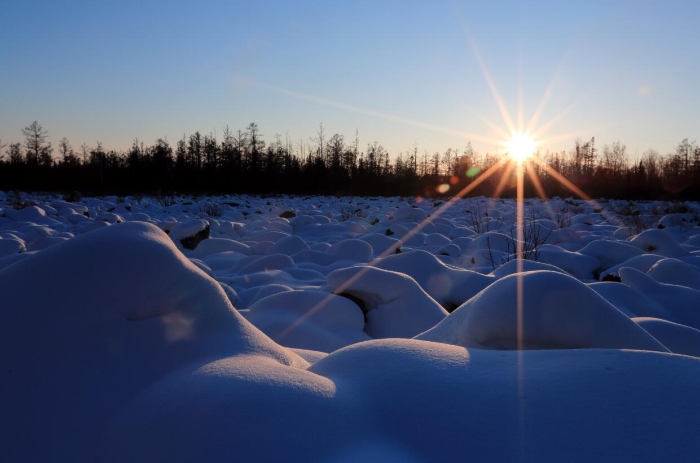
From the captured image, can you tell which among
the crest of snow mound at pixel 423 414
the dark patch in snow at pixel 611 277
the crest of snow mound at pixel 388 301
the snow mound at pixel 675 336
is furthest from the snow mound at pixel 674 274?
the crest of snow mound at pixel 423 414

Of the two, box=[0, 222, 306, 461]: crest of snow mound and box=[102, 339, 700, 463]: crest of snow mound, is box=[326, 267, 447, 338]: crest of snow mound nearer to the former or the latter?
box=[0, 222, 306, 461]: crest of snow mound

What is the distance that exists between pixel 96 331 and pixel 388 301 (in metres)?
1.77

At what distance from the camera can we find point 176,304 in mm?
1172

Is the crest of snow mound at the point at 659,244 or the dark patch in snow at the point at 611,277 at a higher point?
the crest of snow mound at the point at 659,244

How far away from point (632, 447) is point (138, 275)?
1115 mm

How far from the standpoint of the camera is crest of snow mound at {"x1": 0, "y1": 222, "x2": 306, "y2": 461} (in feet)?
2.95

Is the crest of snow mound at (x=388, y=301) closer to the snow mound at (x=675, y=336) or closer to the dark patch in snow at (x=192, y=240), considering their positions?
the snow mound at (x=675, y=336)

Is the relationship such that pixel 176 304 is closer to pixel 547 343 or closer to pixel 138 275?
pixel 138 275

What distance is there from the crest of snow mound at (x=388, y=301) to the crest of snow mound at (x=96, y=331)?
49.3 inches

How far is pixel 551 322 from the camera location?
1.42 m

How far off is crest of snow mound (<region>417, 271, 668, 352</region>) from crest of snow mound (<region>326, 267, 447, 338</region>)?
3.05ft

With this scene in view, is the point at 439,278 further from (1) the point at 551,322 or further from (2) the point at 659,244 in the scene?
(2) the point at 659,244

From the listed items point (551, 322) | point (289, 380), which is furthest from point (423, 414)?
point (551, 322)

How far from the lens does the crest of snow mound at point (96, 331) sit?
899 mm
